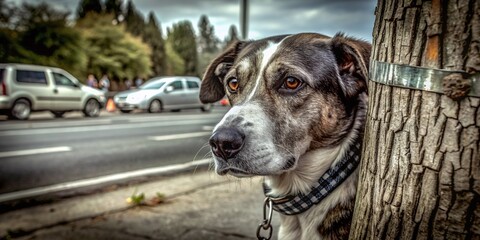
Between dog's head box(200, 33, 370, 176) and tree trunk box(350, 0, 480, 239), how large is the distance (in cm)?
57

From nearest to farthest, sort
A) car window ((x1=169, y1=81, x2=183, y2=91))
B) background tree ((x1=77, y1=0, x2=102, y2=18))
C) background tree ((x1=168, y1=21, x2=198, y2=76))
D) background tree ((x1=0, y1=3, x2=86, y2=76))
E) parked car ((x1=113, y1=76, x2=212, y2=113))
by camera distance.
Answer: parked car ((x1=113, y1=76, x2=212, y2=113)) < car window ((x1=169, y1=81, x2=183, y2=91)) < background tree ((x1=0, y1=3, x2=86, y2=76)) < background tree ((x1=77, y1=0, x2=102, y2=18)) < background tree ((x1=168, y1=21, x2=198, y2=76))

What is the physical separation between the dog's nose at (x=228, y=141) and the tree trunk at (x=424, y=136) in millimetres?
631

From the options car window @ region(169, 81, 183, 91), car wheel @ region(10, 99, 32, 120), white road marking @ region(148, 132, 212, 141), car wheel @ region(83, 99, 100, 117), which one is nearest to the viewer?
white road marking @ region(148, 132, 212, 141)

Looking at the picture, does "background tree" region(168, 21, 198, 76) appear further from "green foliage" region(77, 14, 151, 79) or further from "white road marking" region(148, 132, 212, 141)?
"white road marking" region(148, 132, 212, 141)

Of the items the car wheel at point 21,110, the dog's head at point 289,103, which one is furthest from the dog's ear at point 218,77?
the car wheel at point 21,110

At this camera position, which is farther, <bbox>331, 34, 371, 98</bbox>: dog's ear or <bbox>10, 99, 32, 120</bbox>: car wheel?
<bbox>10, 99, 32, 120</bbox>: car wheel

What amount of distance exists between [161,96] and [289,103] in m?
16.1

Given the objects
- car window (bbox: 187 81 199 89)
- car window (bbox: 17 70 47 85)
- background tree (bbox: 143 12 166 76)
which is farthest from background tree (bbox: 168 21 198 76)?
car window (bbox: 17 70 47 85)

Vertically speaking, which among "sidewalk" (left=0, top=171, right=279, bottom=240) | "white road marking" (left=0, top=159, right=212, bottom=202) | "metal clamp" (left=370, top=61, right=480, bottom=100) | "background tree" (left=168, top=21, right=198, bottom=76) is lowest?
"white road marking" (left=0, top=159, right=212, bottom=202)

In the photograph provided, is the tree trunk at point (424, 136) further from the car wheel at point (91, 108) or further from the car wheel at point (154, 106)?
the car wheel at point (91, 108)

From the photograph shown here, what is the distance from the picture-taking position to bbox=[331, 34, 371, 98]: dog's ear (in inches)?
84.1

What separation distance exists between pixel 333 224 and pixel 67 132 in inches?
408

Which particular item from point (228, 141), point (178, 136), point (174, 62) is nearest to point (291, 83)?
point (228, 141)

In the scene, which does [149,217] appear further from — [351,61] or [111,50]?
[111,50]
